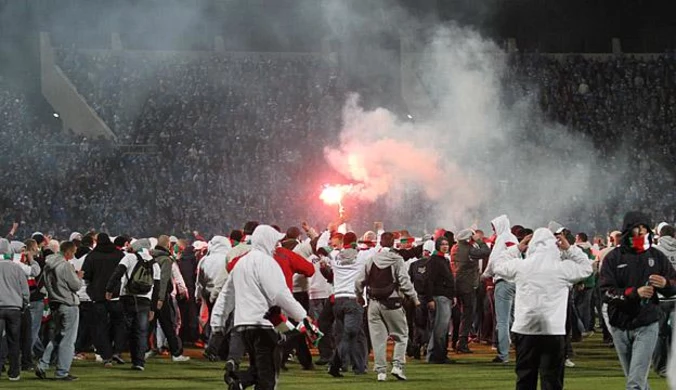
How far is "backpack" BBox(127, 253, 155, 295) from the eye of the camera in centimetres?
1669

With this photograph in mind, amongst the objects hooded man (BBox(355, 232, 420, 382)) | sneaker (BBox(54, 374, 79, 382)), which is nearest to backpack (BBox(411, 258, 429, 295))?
hooded man (BBox(355, 232, 420, 382))

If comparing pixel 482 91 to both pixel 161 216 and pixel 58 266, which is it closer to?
pixel 161 216

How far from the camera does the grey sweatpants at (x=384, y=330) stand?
49.7ft

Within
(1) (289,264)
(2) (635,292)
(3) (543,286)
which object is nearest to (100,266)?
(1) (289,264)

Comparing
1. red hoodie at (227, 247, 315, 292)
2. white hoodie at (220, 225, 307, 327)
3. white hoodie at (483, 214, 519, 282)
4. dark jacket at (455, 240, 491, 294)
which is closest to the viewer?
white hoodie at (220, 225, 307, 327)

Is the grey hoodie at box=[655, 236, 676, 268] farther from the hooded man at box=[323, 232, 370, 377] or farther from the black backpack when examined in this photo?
the hooded man at box=[323, 232, 370, 377]

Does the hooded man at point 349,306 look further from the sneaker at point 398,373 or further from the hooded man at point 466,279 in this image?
the hooded man at point 466,279

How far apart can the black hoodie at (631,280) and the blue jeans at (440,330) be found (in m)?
6.67

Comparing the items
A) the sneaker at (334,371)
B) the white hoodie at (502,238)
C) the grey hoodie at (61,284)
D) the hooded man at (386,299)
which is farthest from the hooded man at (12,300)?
the white hoodie at (502,238)

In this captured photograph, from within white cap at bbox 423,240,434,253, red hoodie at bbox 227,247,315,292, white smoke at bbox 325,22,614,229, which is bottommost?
red hoodie at bbox 227,247,315,292

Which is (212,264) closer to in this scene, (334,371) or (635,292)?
(334,371)

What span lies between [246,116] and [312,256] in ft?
84.0

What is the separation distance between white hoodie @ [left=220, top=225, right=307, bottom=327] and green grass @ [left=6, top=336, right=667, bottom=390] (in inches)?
153

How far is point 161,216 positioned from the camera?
3628 cm
